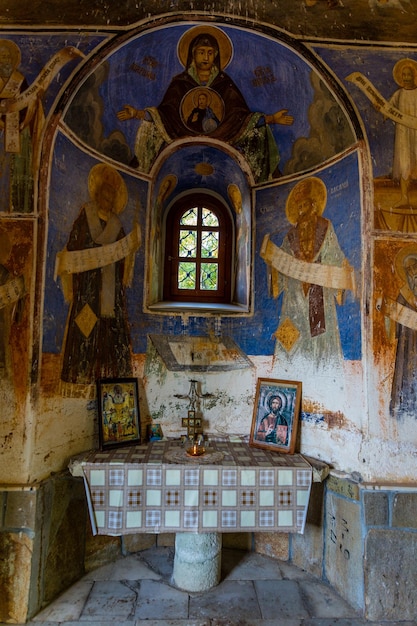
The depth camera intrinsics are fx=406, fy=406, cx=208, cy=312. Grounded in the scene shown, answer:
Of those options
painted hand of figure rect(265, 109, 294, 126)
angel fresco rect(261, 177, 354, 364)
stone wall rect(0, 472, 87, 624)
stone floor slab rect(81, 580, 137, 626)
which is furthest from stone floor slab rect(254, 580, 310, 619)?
painted hand of figure rect(265, 109, 294, 126)

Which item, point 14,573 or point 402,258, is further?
point 402,258

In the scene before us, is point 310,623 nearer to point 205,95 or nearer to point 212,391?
point 212,391

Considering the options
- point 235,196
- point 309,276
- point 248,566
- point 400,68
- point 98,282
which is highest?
point 400,68

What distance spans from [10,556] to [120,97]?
427cm

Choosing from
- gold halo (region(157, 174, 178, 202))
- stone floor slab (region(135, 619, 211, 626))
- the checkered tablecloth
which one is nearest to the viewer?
stone floor slab (region(135, 619, 211, 626))

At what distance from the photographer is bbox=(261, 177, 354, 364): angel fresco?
13.0 feet

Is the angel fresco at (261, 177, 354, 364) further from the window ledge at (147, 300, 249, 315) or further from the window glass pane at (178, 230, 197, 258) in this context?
the window glass pane at (178, 230, 197, 258)

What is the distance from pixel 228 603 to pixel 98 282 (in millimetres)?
3195

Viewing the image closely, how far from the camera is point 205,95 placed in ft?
13.9

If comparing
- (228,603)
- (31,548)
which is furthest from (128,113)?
(228,603)

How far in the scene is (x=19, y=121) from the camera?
3521 millimetres

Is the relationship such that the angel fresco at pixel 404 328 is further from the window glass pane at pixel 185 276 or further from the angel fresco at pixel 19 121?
the angel fresco at pixel 19 121

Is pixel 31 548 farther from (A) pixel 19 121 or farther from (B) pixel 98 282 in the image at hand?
(A) pixel 19 121

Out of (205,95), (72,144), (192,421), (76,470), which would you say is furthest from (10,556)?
(205,95)
